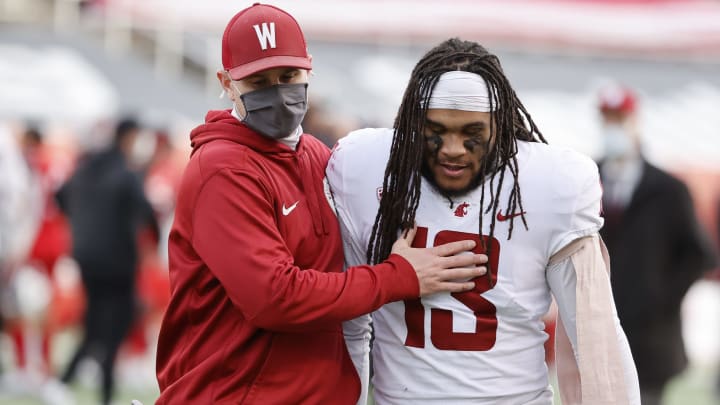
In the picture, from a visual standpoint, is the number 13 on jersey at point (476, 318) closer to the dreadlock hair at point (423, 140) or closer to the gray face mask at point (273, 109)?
the dreadlock hair at point (423, 140)

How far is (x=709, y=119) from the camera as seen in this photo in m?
23.2

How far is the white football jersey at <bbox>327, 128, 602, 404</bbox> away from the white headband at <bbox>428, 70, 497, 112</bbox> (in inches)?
7.7

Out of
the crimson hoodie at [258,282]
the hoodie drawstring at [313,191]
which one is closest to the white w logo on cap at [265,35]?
the crimson hoodie at [258,282]

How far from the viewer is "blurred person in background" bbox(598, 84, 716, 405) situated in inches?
227

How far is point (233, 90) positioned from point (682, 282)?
10.9 ft

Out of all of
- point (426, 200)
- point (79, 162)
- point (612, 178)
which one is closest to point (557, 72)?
point (79, 162)

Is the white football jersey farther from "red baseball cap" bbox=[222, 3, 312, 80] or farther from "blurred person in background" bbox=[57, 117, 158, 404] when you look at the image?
"blurred person in background" bbox=[57, 117, 158, 404]

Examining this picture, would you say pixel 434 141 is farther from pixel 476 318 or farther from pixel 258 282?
pixel 258 282

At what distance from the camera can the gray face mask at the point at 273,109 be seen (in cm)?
310

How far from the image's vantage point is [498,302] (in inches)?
123

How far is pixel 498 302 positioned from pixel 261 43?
903mm

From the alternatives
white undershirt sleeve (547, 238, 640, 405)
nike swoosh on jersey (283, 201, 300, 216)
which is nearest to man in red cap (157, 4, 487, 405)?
nike swoosh on jersey (283, 201, 300, 216)

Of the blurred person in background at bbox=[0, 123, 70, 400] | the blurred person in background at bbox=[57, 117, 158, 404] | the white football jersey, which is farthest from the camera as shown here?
the blurred person in background at bbox=[0, 123, 70, 400]

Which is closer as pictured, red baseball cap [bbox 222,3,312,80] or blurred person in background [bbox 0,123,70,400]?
red baseball cap [bbox 222,3,312,80]
